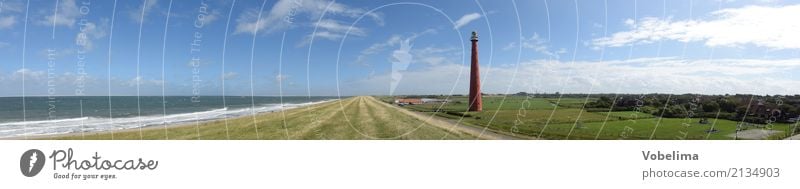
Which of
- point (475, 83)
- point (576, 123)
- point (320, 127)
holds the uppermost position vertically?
point (475, 83)

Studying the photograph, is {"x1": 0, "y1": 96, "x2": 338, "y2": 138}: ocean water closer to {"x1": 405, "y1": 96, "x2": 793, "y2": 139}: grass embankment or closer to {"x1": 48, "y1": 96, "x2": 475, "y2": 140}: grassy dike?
{"x1": 48, "y1": 96, "x2": 475, "y2": 140}: grassy dike

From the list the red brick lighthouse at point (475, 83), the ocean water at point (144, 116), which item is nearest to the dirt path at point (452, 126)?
the red brick lighthouse at point (475, 83)

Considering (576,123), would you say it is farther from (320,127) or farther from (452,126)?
(320,127)

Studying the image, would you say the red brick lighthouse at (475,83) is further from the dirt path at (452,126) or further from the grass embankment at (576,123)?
the dirt path at (452,126)

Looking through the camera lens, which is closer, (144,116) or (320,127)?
(320,127)

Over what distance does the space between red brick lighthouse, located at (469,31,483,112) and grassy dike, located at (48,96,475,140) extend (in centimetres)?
101

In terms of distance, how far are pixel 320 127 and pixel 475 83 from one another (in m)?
3.06

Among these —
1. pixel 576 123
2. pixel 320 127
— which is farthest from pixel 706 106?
pixel 320 127

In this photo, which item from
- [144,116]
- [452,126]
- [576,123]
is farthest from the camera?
[144,116]

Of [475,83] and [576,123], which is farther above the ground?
[475,83]

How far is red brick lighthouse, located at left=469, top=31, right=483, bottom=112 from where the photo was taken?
28.7 feet

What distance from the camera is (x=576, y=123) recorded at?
995cm
